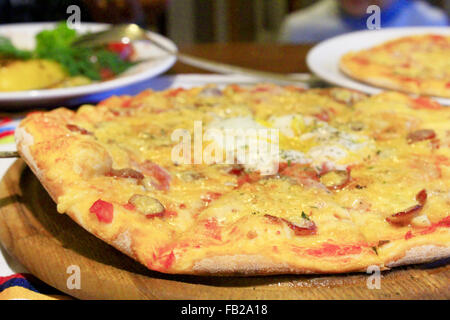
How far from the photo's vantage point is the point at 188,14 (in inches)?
335

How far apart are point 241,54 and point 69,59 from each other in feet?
4.08

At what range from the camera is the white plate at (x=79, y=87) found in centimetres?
270

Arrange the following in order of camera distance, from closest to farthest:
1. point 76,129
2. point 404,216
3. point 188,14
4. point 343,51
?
point 404,216 → point 76,129 → point 343,51 → point 188,14

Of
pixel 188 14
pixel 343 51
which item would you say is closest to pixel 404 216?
pixel 343 51

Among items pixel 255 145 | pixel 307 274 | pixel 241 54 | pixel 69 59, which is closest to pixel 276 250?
pixel 307 274

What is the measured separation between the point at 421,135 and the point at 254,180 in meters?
0.65

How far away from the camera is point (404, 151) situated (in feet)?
6.06

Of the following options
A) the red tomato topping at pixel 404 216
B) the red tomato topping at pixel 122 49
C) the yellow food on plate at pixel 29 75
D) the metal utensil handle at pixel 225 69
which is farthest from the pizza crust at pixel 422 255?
the red tomato topping at pixel 122 49

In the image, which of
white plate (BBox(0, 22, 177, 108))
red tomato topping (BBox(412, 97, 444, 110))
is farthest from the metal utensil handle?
red tomato topping (BBox(412, 97, 444, 110))

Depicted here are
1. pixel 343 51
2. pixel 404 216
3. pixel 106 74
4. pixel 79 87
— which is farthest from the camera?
pixel 343 51

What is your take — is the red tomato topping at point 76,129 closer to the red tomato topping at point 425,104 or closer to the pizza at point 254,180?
the pizza at point 254,180

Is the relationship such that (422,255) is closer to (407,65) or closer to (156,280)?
(156,280)

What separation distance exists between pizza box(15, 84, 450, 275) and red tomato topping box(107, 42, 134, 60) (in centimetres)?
132

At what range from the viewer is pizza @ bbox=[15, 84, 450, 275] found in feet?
4.37
